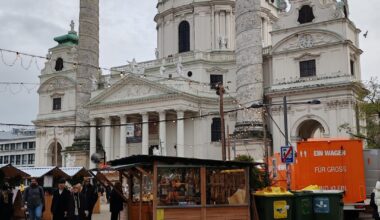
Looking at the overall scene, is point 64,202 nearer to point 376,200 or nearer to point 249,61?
point 376,200

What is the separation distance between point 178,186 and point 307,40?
30.4 meters

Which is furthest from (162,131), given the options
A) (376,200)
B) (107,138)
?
(376,200)

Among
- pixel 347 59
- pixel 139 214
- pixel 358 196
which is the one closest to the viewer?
pixel 139 214

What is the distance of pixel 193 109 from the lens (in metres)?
46.4

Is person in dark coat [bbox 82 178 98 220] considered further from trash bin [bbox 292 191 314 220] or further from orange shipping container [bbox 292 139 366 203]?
orange shipping container [bbox 292 139 366 203]

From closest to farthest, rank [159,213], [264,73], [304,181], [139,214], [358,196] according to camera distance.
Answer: [159,213] → [139,214] → [358,196] → [304,181] → [264,73]

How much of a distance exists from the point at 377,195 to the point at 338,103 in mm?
26002

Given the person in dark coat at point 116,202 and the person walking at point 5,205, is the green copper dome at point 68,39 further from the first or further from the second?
the person in dark coat at point 116,202

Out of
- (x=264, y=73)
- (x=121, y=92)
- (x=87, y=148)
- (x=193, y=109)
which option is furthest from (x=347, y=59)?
(x=87, y=148)

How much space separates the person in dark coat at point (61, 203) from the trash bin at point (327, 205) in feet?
22.9

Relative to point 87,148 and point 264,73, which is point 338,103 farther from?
point 87,148

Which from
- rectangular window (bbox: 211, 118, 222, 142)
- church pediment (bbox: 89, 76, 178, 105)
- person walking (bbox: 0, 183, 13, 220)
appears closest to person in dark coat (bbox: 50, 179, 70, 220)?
person walking (bbox: 0, 183, 13, 220)

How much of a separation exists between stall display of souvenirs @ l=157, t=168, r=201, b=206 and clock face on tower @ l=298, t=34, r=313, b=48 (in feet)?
97.8

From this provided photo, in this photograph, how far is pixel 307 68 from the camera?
4059 cm
